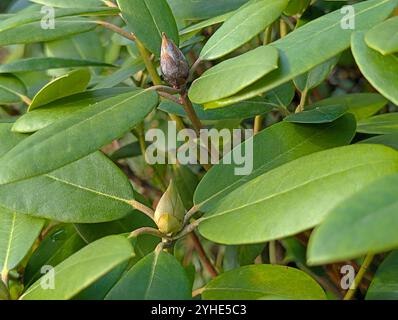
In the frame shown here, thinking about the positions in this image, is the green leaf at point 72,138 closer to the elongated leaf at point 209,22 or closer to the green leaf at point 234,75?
the green leaf at point 234,75

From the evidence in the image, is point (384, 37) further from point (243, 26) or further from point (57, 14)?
point (57, 14)

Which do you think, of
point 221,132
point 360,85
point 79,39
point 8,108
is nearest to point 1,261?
point 221,132

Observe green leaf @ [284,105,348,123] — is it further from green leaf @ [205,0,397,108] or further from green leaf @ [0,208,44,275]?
green leaf @ [0,208,44,275]

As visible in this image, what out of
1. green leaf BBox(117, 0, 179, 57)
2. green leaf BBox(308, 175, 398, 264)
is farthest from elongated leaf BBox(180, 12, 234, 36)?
green leaf BBox(308, 175, 398, 264)

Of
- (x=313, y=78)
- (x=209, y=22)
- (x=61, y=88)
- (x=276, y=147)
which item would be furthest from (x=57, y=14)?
(x=313, y=78)

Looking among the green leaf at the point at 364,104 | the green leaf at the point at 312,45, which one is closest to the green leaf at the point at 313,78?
the green leaf at the point at 364,104
